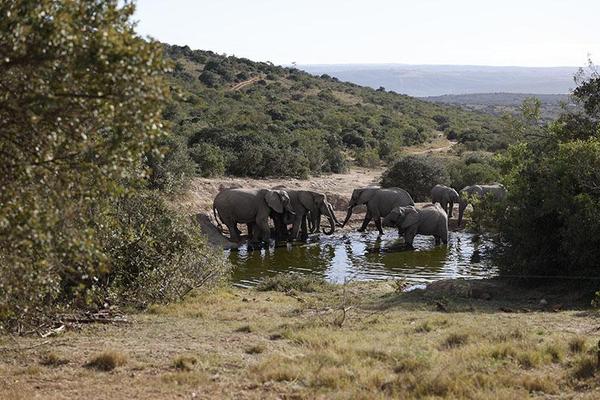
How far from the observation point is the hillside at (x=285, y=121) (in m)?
36.9

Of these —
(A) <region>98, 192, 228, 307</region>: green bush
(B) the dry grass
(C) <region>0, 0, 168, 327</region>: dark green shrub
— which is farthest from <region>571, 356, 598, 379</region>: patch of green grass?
(A) <region>98, 192, 228, 307</region>: green bush

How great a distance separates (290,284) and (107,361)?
8.93 meters

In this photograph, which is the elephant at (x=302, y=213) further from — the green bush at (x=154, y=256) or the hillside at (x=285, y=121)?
the green bush at (x=154, y=256)

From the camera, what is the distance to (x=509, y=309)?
49.8 feet

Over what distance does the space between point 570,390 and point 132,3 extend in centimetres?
664

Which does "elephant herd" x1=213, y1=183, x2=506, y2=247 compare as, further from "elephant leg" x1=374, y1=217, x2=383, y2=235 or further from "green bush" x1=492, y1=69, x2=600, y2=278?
"green bush" x1=492, y1=69, x2=600, y2=278

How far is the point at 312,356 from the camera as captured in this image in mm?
10555

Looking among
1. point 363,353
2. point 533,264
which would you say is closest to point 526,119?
point 533,264

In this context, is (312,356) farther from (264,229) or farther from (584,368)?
(264,229)

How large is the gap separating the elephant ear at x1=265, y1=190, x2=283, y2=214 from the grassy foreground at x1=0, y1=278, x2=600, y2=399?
1123 cm

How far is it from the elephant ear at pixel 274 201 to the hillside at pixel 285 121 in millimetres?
5319

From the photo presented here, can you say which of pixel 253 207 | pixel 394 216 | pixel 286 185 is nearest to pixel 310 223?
pixel 253 207

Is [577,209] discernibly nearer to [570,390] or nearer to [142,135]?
[570,390]

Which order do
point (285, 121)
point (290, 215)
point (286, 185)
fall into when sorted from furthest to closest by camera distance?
point (285, 121) → point (286, 185) → point (290, 215)
